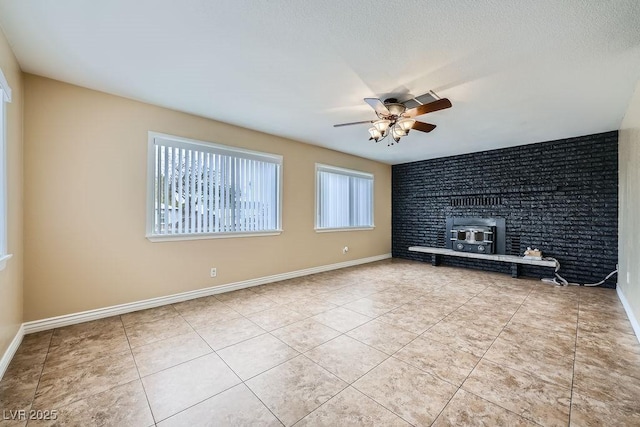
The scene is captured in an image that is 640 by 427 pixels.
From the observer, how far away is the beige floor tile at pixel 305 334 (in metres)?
2.37

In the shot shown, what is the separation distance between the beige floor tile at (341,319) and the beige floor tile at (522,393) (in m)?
1.14

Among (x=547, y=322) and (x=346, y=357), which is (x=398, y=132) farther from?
(x=547, y=322)

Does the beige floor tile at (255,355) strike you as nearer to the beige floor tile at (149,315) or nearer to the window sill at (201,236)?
the beige floor tile at (149,315)

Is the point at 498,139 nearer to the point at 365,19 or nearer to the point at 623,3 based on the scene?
the point at 623,3

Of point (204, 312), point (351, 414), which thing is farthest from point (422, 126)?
point (204, 312)

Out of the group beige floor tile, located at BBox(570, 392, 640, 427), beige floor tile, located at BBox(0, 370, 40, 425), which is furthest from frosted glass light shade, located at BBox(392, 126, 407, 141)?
beige floor tile, located at BBox(0, 370, 40, 425)

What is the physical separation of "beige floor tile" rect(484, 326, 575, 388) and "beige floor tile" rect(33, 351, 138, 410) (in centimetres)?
278

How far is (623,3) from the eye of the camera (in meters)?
1.65

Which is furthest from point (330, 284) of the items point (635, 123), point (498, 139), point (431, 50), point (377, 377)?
point (635, 123)

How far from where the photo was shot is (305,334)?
257 cm

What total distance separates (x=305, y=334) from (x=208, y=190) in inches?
91.1

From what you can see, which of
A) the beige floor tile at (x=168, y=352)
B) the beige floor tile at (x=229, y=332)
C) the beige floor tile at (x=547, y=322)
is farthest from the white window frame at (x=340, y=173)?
the beige floor tile at (x=547, y=322)

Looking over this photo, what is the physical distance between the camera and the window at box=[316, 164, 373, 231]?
5.30 meters

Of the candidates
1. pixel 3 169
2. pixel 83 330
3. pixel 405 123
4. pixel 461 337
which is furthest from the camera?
pixel 405 123
